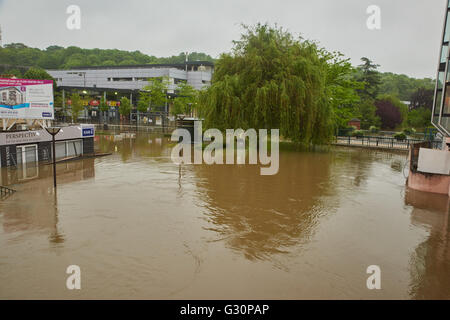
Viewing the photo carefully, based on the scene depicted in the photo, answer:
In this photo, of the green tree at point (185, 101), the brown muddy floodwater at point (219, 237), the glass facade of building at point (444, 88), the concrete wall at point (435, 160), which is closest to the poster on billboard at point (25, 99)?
the brown muddy floodwater at point (219, 237)

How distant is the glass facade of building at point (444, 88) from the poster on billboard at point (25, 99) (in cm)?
2589

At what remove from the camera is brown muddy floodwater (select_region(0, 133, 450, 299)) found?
8.31 m

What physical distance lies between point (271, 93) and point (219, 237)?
19019 mm

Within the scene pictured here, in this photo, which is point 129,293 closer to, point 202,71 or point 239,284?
point 239,284

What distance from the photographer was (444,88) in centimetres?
1928

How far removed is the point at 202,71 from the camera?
89312mm

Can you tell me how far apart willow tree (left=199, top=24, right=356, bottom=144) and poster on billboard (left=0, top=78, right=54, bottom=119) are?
41.1 feet

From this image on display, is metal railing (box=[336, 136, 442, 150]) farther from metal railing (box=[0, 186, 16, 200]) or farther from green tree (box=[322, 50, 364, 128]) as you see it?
metal railing (box=[0, 186, 16, 200])

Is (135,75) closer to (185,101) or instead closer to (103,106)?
(103,106)

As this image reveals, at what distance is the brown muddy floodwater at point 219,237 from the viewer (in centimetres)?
831

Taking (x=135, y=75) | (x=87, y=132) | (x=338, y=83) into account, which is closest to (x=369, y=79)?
(x=338, y=83)

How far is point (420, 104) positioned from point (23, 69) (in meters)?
109

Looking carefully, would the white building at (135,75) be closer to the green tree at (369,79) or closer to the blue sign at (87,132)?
the green tree at (369,79)

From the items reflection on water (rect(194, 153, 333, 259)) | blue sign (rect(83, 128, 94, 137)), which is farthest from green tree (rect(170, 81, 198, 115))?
reflection on water (rect(194, 153, 333, 259))
